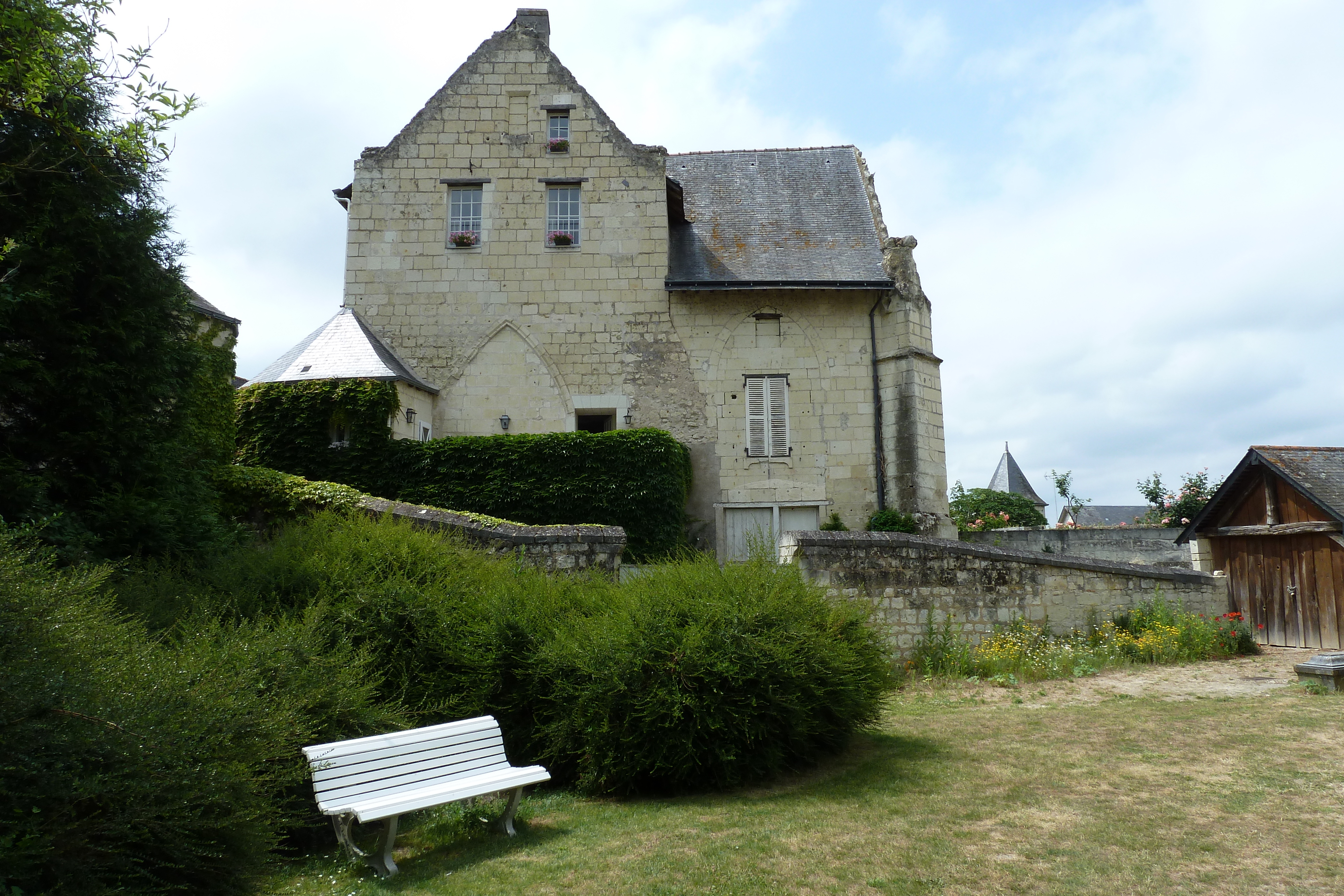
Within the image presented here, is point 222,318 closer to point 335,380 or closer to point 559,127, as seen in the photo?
point 335,380

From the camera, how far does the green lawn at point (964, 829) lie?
4.13 m

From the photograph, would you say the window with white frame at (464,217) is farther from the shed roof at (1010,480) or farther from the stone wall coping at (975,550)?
the shed roof at (1010,480)

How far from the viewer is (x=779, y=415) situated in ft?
51.4

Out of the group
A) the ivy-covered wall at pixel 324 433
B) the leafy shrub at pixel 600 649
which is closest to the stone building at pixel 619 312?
the ivy-covered wall at pixel 324 433

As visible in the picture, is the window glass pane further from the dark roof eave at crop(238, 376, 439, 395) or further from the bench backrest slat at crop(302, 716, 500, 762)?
the bench backrest slat at crop(302, 716, 500, 762)

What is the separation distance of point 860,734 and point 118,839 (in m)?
5.29

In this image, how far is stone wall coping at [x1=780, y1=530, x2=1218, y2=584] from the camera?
9977mm

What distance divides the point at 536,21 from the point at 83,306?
12.1m

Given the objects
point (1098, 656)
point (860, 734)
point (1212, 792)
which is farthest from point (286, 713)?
point (1098, 656)

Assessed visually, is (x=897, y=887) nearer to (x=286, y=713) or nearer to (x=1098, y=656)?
(x=286, y=713)

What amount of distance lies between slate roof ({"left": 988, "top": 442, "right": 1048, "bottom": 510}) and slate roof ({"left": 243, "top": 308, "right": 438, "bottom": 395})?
29.9 m

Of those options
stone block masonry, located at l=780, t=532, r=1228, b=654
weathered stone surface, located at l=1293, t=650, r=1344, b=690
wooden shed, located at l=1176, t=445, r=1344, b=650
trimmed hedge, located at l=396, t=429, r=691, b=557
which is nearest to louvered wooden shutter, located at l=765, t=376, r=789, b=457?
trimmed hedge, located at l=396, t=429, r=691, b=557

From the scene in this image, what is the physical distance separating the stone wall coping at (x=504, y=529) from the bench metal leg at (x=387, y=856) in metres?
4.62

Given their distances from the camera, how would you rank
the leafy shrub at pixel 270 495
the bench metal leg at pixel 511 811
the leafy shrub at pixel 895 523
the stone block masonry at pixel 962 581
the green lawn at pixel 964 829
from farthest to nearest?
the leafy shrub at pixel 895 523 → the leafy shrub at pixel 270 495 → the stone block masonry at pixel 962 581 → the bench metal leg at pixel 511 811 → the green lawn at pixel 964 829
